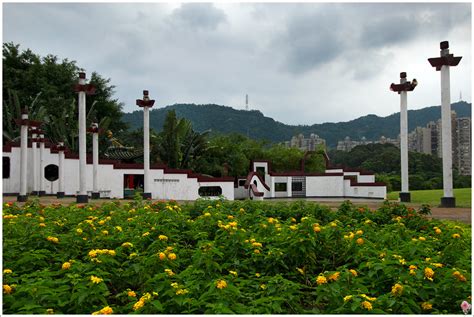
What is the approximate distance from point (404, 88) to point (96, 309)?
54.0 ft

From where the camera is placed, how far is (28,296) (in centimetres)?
327

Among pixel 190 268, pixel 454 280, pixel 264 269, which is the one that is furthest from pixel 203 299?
pixel 454 280

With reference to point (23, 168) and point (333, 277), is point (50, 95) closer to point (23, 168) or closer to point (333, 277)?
point (23, 168)

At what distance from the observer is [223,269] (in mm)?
4230

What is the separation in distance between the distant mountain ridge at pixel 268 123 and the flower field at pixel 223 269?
185 feet

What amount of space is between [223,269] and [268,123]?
6840 cm

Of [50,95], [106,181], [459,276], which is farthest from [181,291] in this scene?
[50,95]

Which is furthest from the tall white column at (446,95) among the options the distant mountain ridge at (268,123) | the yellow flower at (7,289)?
the distant mountain ridge at (268,123)

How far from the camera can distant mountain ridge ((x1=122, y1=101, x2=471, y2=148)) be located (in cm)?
6738

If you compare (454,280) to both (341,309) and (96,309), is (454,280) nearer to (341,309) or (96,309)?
(341,309)

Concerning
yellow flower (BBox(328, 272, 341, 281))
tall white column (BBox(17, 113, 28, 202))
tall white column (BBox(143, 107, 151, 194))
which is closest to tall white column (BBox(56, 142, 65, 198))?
tall white column (BBox(17, 113, 28, 202))

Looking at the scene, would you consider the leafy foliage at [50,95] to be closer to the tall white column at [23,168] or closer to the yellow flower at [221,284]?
the tall white column at [23,168]

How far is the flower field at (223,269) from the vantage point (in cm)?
317

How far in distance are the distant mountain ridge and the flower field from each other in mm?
56397
